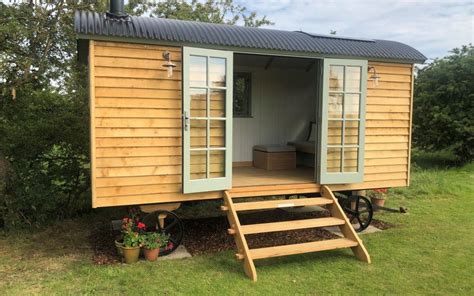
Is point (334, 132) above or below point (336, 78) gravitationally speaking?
below

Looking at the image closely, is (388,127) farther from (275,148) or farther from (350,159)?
(275,148)

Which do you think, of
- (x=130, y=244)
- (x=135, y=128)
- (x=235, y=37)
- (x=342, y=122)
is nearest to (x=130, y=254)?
(x=130, y=244)

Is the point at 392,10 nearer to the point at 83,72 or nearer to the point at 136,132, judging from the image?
the point at 83,72

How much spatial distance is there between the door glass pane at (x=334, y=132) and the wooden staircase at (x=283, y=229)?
2.15ft

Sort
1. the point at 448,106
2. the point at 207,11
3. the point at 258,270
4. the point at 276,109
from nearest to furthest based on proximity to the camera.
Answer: the point at 258,270 → the point at 276,109 → the point at 448,106 → the point at 207,11

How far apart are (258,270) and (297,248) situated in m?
0.50

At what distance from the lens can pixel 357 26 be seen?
15461 millimetres

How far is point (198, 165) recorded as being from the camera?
448 cm

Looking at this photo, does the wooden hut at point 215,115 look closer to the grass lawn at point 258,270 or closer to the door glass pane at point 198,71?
the door glass pane at point 198,71

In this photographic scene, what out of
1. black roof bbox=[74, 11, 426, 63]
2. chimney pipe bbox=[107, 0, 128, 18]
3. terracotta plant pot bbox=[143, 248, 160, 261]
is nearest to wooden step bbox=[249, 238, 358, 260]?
terracotta plant pot bbox=[143, 248, 160, 261]

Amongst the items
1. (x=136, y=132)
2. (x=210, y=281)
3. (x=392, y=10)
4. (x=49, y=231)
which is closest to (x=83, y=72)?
(x=49, y=231)

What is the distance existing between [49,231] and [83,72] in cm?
292

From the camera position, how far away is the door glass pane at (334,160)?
520 centimetres

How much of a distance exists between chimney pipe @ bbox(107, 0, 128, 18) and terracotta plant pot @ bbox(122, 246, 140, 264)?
2.52 meters
